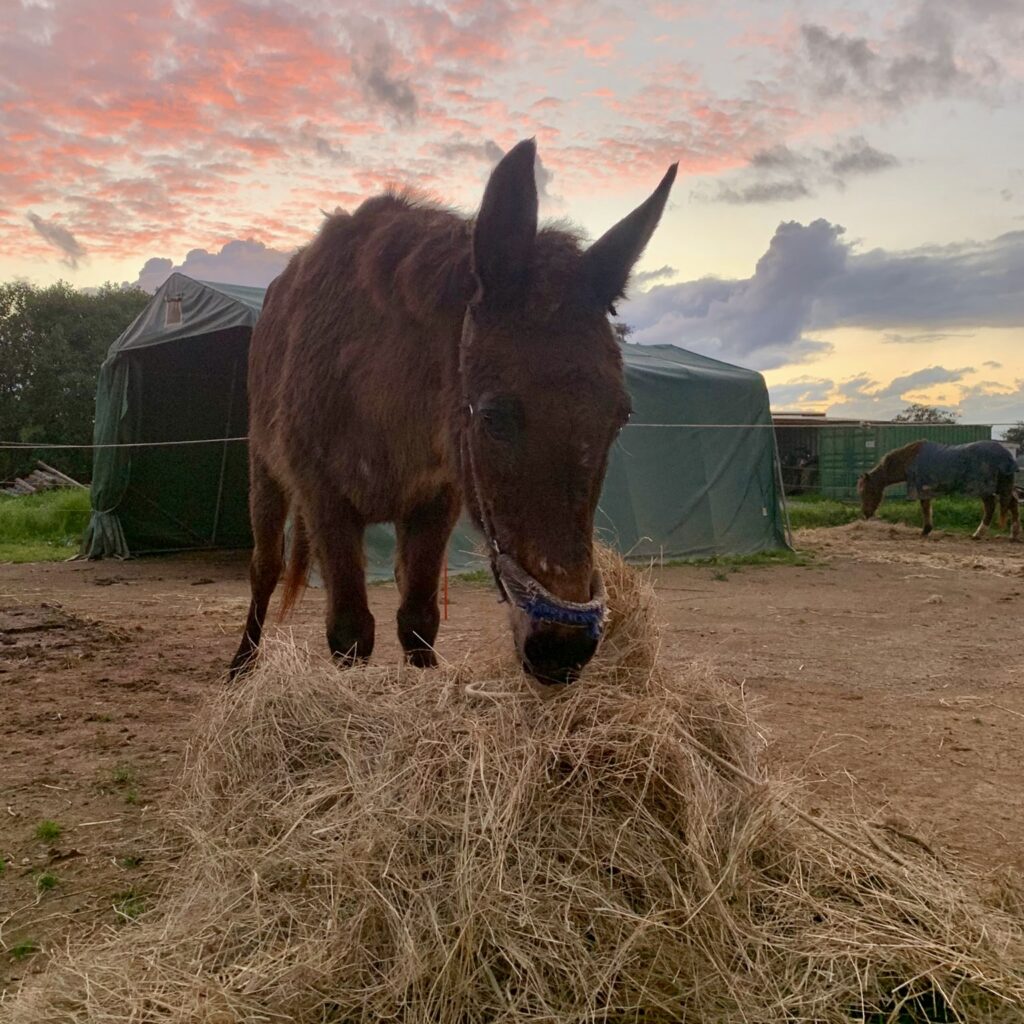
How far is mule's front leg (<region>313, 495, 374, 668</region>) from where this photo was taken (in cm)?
369

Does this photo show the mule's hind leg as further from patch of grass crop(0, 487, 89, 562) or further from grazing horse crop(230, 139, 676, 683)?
patch of grass crop(0, 487, 89, 562)

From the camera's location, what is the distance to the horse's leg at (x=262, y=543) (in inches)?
208

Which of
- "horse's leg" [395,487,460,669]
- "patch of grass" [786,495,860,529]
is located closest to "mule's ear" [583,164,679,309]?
"horse's leg" [395,487,460,669]

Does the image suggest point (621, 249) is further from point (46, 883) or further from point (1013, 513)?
point (1013, 513)

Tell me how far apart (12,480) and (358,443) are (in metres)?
21.7

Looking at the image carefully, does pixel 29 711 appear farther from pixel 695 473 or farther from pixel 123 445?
pixel 695 473

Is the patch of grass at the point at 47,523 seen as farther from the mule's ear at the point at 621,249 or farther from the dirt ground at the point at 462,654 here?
the mule's ear at the point at 621,249

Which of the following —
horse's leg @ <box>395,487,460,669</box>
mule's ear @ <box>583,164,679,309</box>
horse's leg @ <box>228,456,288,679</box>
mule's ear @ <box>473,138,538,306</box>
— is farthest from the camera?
horse's leg @ <box>228,456,288,679</box>

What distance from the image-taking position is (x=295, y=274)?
15.5 feet

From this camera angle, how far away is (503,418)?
95.8 inches

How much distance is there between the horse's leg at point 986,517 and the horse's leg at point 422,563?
14.7m

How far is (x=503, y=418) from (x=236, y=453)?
38.2ft

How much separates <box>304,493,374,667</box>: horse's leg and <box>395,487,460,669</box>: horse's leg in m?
0.27

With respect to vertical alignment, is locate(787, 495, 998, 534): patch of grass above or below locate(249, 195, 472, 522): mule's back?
below
